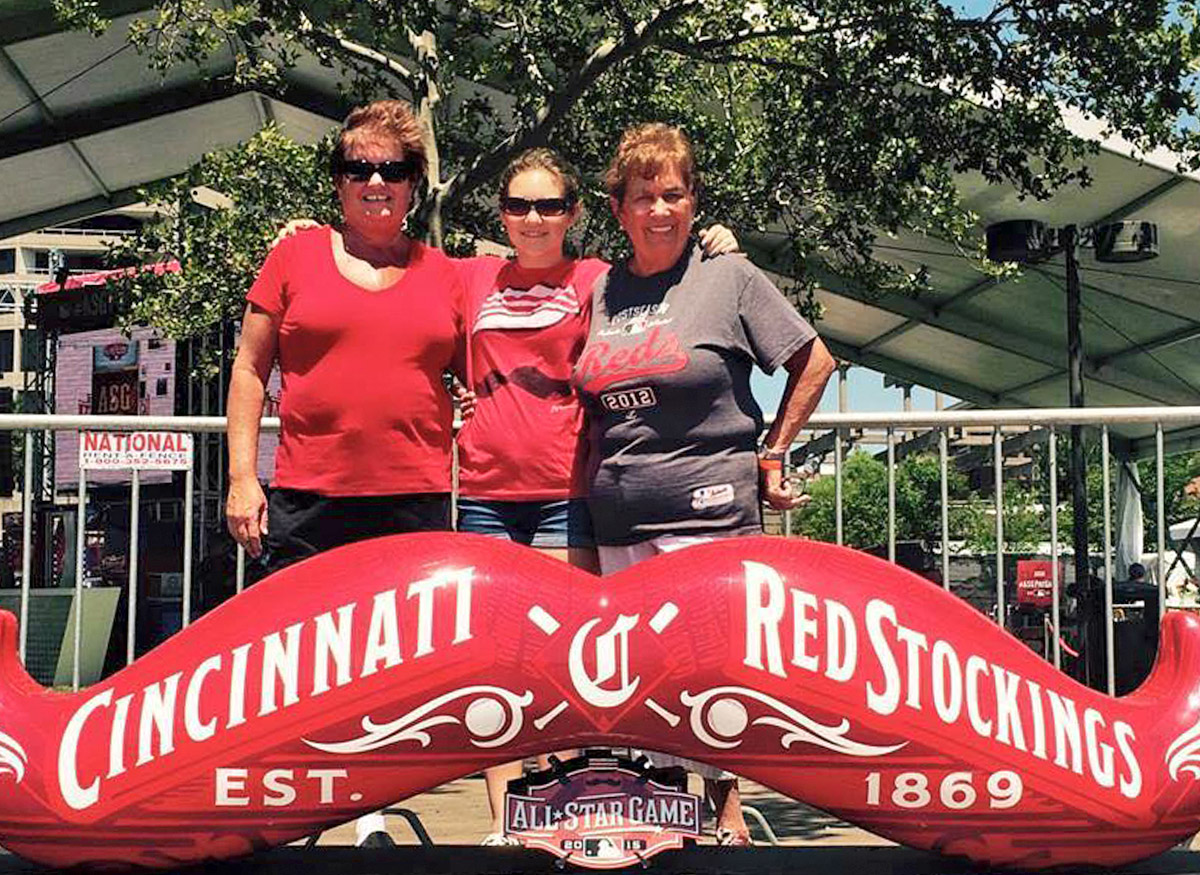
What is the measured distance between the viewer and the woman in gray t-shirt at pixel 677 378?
3.20 meters

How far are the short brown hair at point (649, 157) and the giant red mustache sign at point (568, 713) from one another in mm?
906

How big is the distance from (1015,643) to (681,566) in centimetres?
69

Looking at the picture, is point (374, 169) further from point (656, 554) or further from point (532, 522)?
point (656, 554)

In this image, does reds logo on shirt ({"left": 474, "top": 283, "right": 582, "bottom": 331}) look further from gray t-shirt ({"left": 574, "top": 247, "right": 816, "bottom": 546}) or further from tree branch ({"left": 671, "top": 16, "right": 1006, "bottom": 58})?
tree branch ({"left": 671, "top": 16, "right": 1006, "bottom": 58})

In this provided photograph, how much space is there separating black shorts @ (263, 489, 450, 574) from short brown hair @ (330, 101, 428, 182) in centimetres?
76

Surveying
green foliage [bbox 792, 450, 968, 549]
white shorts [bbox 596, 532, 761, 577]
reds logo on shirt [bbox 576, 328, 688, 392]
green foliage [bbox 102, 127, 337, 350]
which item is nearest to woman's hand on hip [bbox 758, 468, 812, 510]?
white shorts [bbox 596, 532, 761, 577]

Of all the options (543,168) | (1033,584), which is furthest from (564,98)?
(1033,584)

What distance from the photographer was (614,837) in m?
2.76

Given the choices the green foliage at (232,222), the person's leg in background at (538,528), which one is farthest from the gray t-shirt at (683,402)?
the green foliage at (232,222)

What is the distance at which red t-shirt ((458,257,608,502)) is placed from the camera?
11.2ft

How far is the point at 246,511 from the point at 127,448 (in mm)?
2042

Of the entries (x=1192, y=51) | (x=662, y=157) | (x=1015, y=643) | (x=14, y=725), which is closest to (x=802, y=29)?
(x=1192, y=51)

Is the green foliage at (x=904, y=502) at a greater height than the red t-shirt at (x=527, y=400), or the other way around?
the green foliage at (x=904, y=502)

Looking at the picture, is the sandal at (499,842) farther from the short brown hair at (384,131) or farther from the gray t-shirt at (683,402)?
the short brown hair at (384,131)
